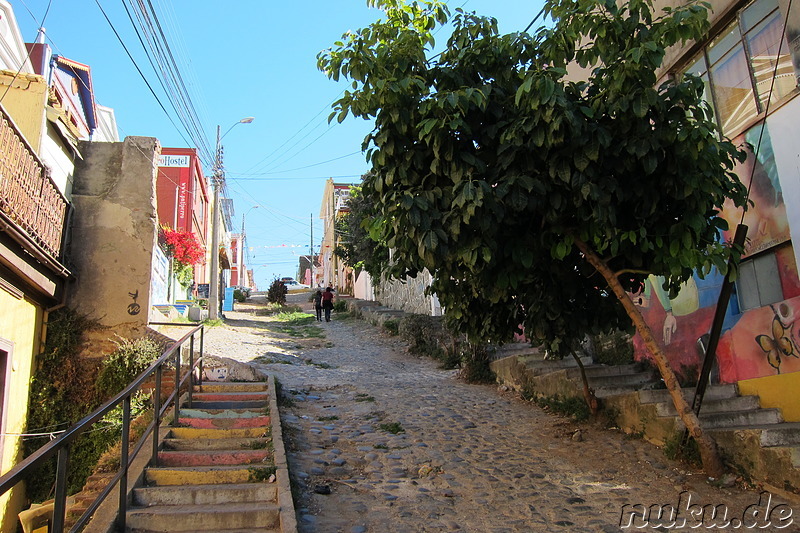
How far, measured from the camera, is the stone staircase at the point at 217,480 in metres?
4.16

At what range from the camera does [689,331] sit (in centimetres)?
719

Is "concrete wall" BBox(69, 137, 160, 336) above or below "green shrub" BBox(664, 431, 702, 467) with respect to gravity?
above

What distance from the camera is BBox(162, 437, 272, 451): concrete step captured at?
571 centimetres

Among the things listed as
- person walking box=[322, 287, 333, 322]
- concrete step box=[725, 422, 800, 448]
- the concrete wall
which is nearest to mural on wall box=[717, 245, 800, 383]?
concrete step box=[725, 422, 800, 448]

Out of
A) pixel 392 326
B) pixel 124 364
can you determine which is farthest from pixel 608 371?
pixel 392 326

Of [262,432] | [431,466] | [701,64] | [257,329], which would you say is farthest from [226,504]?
[257,329]

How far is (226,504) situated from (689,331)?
235 inches

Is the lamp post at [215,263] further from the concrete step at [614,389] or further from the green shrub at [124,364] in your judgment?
the concrete step at [614,389]

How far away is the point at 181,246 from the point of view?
1781 centimetres

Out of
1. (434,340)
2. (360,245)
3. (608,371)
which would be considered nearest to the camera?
(608,371)

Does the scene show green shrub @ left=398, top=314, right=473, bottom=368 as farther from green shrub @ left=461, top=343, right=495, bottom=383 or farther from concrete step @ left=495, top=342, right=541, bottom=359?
concrete step @ left=495, top=342, right=541, bottom=359

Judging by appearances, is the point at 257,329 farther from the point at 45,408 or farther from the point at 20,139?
the point at 20,139

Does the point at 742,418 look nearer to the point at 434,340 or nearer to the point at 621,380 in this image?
the point at 621,380

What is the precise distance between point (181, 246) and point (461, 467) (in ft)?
47.6
